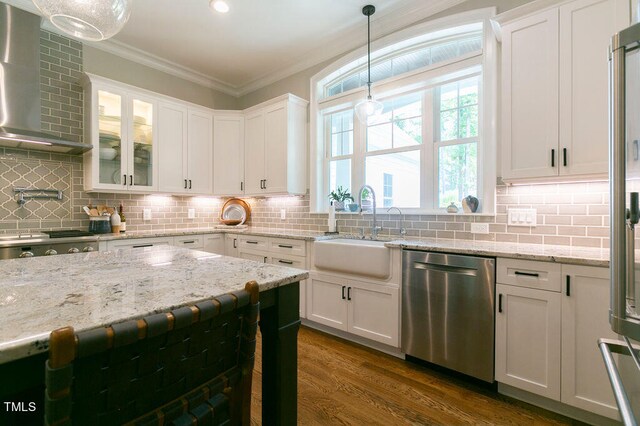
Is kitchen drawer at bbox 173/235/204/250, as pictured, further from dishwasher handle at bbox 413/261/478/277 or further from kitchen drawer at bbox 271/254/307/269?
dishwasher handle at bbox 413/261/478/277

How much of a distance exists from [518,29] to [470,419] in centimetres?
264

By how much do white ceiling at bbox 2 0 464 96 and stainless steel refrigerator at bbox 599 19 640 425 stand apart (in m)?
2.28

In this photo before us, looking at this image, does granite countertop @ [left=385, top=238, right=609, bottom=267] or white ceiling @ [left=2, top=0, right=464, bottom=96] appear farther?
white ceiling @ [left=2, top=0, right=464, bottom=96]

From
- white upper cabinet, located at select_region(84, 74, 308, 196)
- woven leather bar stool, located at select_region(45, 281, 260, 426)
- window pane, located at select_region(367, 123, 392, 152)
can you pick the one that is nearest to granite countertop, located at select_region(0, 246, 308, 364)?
woven leather bar stool, located at select_region(45, 281, 260, 426)

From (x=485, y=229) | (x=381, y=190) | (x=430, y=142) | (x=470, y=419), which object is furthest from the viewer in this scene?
(x=381, y=190)

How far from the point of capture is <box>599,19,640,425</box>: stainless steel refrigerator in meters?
0.91

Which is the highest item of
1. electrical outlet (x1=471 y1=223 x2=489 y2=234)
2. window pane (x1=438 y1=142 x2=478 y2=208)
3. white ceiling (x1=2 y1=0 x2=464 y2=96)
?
white ceiling (x1=2 y1=0 x2=464 y2=96)

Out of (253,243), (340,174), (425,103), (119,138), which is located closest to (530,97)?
(425,103)

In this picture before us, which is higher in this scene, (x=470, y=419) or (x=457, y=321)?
(x=457, y=321)

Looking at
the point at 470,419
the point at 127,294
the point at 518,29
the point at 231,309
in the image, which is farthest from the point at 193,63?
the point at 470,419

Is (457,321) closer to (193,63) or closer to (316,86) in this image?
(316,86)

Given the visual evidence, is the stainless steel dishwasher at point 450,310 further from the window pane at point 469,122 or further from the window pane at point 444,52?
the window pane at point 444,52

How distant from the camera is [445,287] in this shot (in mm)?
2166

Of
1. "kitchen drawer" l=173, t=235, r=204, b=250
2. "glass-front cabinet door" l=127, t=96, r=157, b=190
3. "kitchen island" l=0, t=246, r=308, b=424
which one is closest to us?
"kitchen island" l=0, t=246, r=308, b=424
